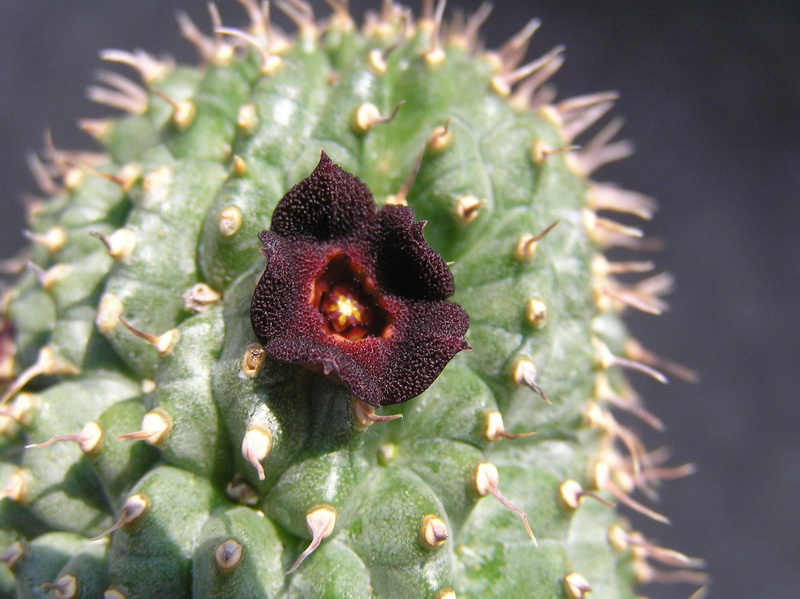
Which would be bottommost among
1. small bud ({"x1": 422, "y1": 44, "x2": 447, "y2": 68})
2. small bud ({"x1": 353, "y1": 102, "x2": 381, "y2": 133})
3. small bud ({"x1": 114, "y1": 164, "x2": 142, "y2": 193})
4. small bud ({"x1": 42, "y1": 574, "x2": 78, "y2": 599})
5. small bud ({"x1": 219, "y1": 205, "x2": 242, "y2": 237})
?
small bud ({"x1": 42, "y1": 574, "x2": 78, "y2": 599})

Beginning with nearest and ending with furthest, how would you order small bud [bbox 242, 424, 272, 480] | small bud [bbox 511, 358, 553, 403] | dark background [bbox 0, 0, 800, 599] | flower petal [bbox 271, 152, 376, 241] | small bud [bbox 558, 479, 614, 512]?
small bud [bbox 242, 424, 272, 480]
flower petal [bbox 271, 152, 376, 241]
small bud [bbox 511, 358, 553, 403]
small bud [bbox 558, 479, 614, 512]
dark background [bbox 0, 0, 800, 599]

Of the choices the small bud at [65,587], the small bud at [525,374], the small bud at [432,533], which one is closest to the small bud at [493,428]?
the small bud at [525,374]

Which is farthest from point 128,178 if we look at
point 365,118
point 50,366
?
point 365,118

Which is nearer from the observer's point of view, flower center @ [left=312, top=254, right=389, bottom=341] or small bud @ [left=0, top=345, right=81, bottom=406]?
flower center @ [left=312, top=254, right=389, bottom=341]

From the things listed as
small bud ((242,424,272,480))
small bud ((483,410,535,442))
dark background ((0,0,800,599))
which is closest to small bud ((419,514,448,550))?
small bud ((483,410,535,442))

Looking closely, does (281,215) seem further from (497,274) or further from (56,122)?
(56,122)

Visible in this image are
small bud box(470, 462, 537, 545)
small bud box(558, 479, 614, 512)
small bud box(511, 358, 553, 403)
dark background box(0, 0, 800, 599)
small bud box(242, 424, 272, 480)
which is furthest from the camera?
dark background box(0, 0, 800, 599)

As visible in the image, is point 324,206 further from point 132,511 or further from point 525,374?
point 132,511

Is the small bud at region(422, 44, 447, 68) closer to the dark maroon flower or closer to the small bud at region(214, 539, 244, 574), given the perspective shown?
the dark maroon flower

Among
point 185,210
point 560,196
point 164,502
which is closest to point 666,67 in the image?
point 560,196
